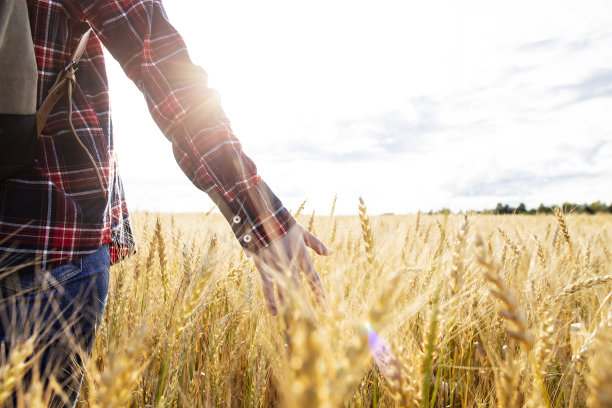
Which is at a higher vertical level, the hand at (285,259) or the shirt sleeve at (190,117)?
the shirt sleeve at (190,117)

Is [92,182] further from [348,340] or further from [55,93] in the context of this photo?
[348,340]

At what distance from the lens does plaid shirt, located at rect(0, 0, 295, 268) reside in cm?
80

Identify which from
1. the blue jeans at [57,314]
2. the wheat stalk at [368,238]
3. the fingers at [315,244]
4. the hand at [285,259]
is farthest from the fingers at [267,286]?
the blue jeans at [57,314]

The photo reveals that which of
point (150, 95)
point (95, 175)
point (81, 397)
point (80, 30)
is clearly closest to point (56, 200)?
point (95, 175)

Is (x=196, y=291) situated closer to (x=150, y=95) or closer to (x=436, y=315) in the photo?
(x=436, y=315)

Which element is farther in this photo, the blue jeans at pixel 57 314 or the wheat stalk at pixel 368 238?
the wheat stalk at pixel 368 238

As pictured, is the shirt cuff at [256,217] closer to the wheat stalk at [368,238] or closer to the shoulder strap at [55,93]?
the wheat stalk at [368,238]

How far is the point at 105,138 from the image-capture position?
0.95 metres

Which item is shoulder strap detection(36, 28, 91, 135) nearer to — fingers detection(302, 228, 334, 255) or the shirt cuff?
the shirt cuff

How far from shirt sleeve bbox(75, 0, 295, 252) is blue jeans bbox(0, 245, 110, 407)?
36 cm

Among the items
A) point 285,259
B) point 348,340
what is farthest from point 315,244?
point 348,340

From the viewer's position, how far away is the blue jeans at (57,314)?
0.75m

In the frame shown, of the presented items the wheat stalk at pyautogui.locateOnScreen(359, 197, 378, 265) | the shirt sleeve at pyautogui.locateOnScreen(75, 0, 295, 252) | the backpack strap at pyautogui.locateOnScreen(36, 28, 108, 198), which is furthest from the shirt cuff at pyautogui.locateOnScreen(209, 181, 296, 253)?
the backpack strap at pyautogui.locateOnScreen(36, 28, 108, 198)

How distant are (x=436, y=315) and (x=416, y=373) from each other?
163mm
